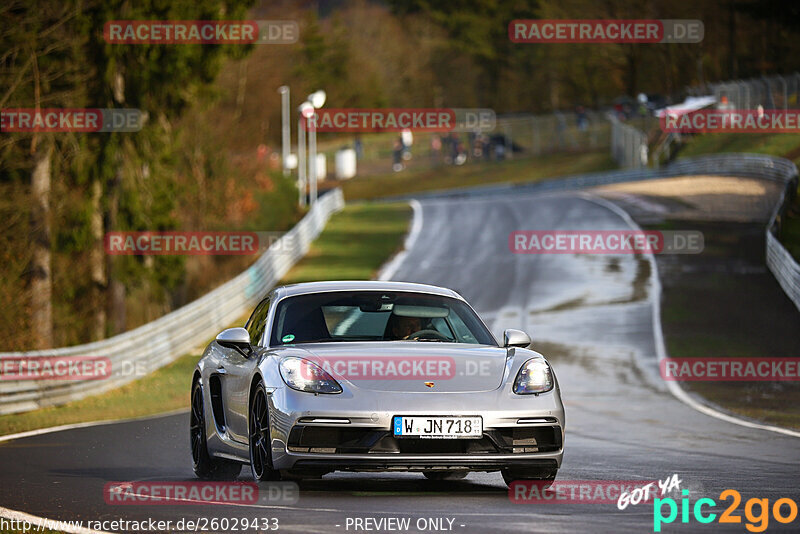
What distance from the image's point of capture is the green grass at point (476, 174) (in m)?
91.5

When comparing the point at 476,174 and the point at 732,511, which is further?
the point at 476,174

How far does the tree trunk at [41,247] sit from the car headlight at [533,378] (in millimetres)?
30092

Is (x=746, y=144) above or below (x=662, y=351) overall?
above

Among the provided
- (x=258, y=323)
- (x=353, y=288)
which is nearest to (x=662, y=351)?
(x=258, y=323)

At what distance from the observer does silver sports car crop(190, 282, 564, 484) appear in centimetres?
903

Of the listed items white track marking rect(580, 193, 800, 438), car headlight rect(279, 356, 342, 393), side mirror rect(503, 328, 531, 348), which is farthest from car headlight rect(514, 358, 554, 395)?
white track marking rect(580, 193, 800, 438)

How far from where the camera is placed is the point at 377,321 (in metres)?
10.7

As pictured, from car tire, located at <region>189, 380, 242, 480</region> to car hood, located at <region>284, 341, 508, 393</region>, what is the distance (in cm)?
178

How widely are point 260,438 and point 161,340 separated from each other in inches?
797

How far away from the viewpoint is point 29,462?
499 inches

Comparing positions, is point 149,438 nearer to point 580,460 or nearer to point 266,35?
point 580,460

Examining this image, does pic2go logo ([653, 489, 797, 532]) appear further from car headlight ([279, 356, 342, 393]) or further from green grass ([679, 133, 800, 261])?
green grass ([679, 133, 800, 261])

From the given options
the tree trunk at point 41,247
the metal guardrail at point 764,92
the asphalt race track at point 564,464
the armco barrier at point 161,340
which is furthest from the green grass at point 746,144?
the tree trunk at point 41,247

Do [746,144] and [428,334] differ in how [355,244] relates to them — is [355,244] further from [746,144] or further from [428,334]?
[428,334]
